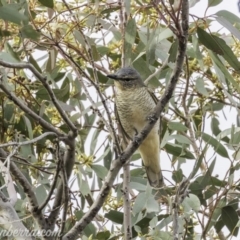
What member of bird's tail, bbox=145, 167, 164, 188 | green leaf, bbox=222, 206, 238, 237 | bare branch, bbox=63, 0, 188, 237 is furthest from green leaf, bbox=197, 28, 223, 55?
bird's tail, bbox=145, 167, 164, 188

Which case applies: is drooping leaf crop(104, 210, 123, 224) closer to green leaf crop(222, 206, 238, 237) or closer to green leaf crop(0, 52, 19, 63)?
green leaf crop(222, 206, 238, 237)

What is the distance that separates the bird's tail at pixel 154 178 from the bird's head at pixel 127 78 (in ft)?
1.61

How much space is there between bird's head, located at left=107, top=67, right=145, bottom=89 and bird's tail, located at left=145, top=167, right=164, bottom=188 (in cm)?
49

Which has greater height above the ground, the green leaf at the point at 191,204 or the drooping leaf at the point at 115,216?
the drooping leaf at the point at 115,216

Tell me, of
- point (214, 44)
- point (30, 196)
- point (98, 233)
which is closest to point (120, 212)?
point (98, 233)

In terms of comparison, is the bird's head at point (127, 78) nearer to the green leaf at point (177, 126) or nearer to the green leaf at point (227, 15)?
the green leaf at point (177, 126)

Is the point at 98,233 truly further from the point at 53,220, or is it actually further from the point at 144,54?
the point at 144,54

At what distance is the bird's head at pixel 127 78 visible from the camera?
3.41 metres

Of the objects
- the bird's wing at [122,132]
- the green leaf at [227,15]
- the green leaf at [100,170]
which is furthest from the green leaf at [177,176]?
the green leaf at [227,15]

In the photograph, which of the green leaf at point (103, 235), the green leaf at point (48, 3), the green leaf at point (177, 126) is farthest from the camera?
the green leaf at point (177, 126)

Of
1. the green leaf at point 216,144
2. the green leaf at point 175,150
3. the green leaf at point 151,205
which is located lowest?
the green leaf at point 151,205

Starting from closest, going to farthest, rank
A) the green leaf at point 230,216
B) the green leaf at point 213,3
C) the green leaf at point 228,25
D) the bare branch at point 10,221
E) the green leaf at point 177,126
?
the bare branch at point 10,221 → the green leaf at point 228,25 → the green leaf at point 213,3 → the green leaf at point 230,216 → the green leaf at point 177,126

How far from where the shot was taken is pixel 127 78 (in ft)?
12.1

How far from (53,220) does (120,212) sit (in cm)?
63
